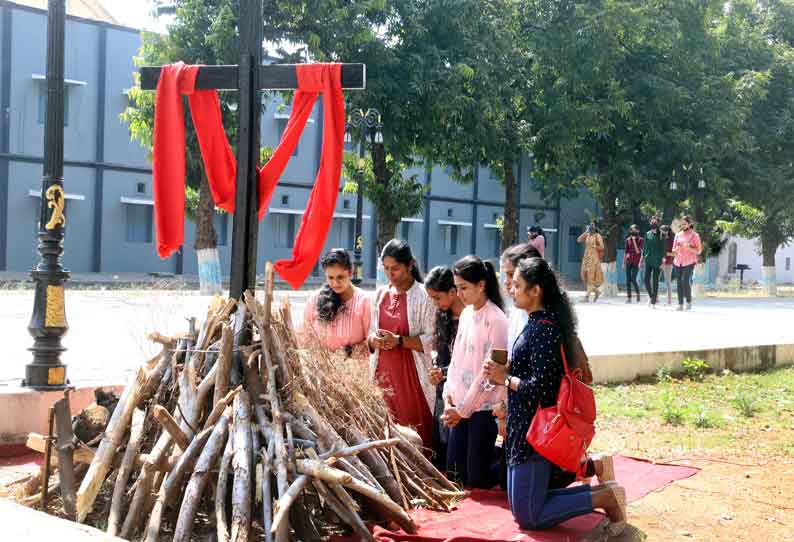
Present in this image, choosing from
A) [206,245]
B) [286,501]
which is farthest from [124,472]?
[206,245]

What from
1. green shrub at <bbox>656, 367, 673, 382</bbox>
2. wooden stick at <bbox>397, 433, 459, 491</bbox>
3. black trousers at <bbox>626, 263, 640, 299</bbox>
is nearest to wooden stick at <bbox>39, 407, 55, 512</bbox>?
wooden stick at <bbox>397, 433, 459, 491</bbox>

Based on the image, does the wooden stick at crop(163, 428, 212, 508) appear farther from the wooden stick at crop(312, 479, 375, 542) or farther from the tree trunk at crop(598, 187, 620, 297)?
the tree trunk at crop(598, 187, 620, 297)

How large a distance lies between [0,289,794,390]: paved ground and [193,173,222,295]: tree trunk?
4.39ft

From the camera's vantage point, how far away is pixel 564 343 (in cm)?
474

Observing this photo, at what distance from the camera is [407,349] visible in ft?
20.2

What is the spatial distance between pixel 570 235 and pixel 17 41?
24.3 meters

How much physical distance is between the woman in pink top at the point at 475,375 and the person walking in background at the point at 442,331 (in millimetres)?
286

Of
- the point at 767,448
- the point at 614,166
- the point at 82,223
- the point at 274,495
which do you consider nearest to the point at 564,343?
the point at 274,495

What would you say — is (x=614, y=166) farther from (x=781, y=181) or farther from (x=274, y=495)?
(x=274, y=495)

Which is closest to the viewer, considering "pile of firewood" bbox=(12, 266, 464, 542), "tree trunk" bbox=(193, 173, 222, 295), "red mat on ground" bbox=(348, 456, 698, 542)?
"pile of firewood" bbox=(12, 266, 464, 542)

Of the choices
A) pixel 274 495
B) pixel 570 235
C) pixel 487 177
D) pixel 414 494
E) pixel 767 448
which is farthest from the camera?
pixel 570 235

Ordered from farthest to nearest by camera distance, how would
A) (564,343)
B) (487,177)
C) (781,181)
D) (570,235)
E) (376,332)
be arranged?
(570,235) < (487,177) < (781,181) < (376,332) < (564,343)

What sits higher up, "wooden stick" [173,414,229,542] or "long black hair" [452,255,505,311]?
"long black hair" [452,255,505,311]

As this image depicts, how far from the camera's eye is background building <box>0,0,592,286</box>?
26.4 meters
